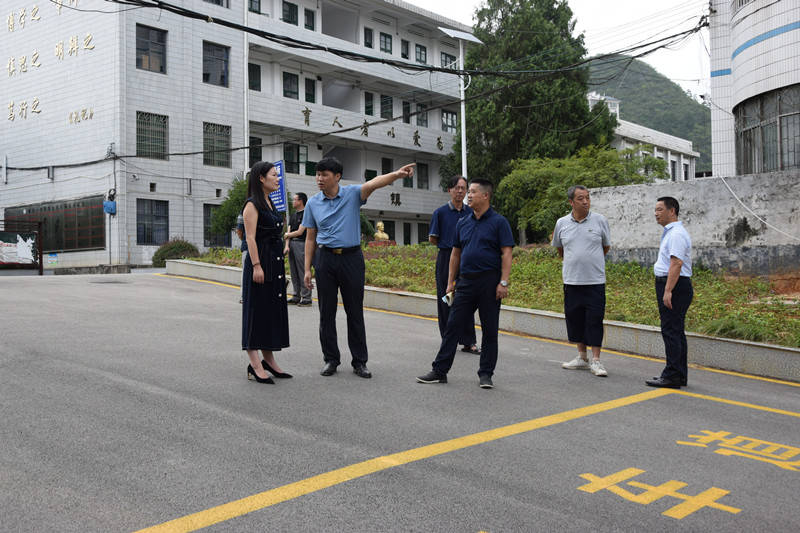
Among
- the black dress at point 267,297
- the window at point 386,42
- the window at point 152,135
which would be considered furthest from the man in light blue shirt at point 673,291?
the window at point 386,42

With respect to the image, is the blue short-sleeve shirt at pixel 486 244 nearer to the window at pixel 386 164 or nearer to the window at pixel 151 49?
the window at pixel 151 49

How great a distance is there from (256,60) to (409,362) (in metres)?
31.7

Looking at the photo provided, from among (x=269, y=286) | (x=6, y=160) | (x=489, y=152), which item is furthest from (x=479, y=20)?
(x=269, y=286)

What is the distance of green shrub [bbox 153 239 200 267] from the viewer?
2989 centimetres

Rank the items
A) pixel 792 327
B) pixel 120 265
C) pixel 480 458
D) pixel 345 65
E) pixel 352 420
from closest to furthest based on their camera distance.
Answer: pixel 480 458
pixel 352 420
pixel 792 327
pixel 120 265
pixel 345 65

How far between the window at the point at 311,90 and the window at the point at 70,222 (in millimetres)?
13068

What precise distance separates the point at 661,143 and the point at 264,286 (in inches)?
2168

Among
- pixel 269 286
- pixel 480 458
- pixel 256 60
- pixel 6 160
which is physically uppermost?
pixel 256 60

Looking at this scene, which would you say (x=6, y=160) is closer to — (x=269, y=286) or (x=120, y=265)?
(x=120, y=265)

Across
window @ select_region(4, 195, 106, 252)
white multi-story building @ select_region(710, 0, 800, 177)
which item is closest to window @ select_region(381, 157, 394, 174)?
window @ select_region(4, 195, 106, 252)

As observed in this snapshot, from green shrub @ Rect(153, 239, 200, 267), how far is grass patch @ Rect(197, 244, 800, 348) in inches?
453

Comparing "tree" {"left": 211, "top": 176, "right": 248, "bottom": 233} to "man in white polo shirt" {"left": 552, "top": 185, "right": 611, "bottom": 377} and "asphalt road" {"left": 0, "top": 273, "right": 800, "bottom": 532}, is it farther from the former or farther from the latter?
"man in white polo shirt" {"left": 552, "top": 185, "right": 611, "bottom": 377}

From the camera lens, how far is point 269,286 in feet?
22.0

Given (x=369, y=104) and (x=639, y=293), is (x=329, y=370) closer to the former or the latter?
(x=639, y=293)
